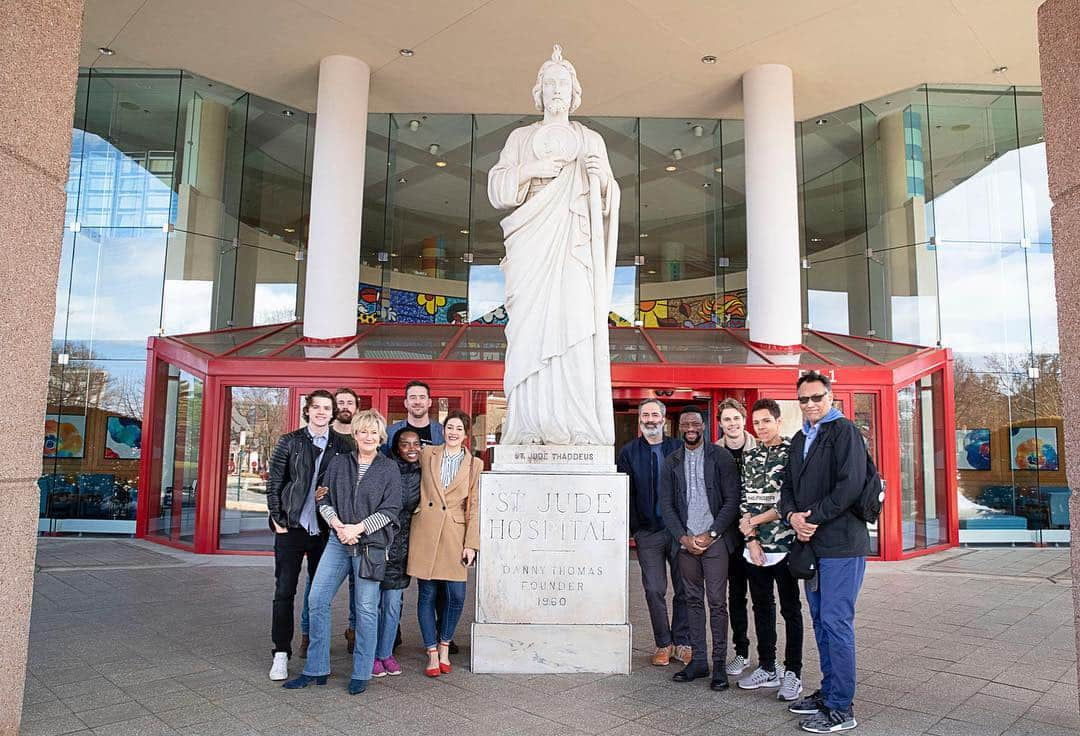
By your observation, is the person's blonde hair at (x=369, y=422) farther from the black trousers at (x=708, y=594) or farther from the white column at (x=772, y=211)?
the white column at (x=772, y=211)

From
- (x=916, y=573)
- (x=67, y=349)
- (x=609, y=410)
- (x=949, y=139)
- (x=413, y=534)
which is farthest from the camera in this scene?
(x=949, y=139)

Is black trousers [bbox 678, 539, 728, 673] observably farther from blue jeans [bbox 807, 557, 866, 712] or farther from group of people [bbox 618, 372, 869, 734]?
blue jeans [bbox 807, 557, 866, 712]

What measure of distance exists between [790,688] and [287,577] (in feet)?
10.0

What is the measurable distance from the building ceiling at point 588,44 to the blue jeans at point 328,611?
7932mm

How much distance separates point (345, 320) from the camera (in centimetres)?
1090

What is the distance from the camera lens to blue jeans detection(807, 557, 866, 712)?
3.68 metres

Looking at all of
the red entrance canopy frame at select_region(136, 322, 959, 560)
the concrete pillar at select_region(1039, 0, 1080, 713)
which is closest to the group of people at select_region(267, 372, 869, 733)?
the concrete pillar at select_region(1039, 0, 1080, 713)

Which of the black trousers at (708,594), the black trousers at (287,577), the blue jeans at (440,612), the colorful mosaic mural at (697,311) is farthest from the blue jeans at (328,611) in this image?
the colorful mosaic mural at (697,311)

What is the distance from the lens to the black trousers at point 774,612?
4207 mm

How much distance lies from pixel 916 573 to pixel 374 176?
1141 cm

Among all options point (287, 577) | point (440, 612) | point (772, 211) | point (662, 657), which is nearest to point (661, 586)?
point (662, 657)

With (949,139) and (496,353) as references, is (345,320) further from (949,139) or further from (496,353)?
(949,139)

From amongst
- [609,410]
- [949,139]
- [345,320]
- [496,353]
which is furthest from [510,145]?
[949,139]

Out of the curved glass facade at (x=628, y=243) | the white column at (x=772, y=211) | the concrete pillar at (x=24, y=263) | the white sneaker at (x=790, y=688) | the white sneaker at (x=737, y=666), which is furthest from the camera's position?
the curved glass facade at (x=628, y=243)
